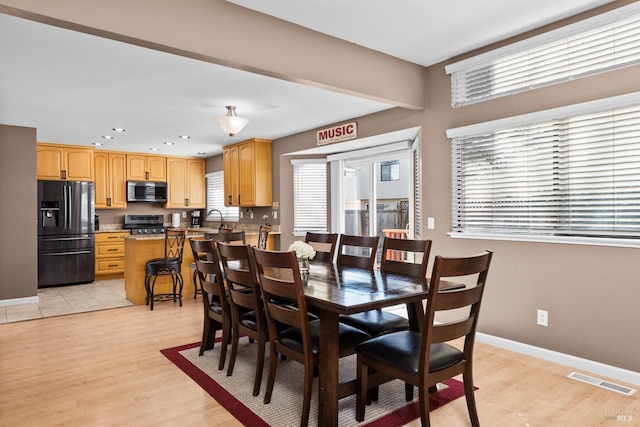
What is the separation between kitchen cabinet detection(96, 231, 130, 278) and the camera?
701 cm

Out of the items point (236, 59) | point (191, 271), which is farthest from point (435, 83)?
point (191, 271)

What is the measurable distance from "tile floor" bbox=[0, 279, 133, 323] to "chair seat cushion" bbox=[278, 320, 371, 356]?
3615 mm

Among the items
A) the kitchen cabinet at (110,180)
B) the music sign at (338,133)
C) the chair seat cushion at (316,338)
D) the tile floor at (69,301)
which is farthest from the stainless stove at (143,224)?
the chair seat cushion at (316,338)

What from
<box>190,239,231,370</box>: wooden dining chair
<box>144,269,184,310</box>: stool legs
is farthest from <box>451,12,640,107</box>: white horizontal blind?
<box>144,269,184,310</box>: stool legs

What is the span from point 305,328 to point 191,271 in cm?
385

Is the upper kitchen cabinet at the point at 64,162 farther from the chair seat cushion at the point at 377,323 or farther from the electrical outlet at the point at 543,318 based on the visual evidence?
the electrical outlet at the point at 543,318

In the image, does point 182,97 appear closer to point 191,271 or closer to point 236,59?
point 236,59

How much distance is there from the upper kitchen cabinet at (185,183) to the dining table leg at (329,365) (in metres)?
6.76

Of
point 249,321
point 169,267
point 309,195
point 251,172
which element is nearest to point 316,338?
point 249,321

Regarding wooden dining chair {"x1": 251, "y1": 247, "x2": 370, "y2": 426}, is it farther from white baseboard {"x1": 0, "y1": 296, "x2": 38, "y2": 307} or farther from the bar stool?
white baseboard {"x1": 0, "y1": 296, "x2": 38, "y2": 307}

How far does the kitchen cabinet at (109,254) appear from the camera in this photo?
7.01 meters

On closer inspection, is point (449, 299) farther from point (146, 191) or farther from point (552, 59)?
point (146, 191)

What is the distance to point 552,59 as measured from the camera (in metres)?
3.06

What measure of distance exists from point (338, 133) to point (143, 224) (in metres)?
4.79
